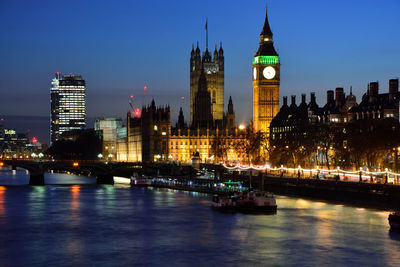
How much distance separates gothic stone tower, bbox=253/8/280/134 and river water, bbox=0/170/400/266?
3705 inches

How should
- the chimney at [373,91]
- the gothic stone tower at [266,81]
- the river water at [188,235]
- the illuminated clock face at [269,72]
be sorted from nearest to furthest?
the river water at [188,235]
the chimney at [373,91]
the illuminated clock face at [269,72]
the gothic stone tower at [266,81]

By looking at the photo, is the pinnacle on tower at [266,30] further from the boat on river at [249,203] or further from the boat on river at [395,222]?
the boat on river at [395,222]

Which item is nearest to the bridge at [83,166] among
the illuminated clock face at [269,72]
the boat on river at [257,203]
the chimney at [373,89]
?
the chimney at [373,89]

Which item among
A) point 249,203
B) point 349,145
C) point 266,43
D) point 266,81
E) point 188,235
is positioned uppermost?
point 266,43

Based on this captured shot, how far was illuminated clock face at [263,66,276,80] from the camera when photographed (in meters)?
180

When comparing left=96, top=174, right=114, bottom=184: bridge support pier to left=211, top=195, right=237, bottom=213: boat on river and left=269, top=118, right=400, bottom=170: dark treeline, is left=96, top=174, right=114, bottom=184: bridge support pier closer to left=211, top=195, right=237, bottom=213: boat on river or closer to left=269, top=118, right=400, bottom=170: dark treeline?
left=269, top=118, right=400, bottom=170: dark treeline

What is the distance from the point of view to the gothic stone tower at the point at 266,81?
180 metres

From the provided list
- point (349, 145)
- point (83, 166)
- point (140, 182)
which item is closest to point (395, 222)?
point (349, 145)

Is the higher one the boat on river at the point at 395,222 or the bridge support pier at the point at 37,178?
the bridge support pier at the point at 37,178

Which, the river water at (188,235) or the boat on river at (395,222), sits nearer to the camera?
the river water at (188,235)

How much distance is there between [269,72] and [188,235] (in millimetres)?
122098

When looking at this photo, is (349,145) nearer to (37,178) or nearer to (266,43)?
(37,178)

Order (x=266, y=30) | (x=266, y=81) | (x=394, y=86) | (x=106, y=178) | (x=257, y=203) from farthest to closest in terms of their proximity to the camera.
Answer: (x=266, y=30) < (x=266, y=81) < (x=106, y=178) < (x=394, y=86) < (x=257, y=203)

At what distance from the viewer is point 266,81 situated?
180 meters
